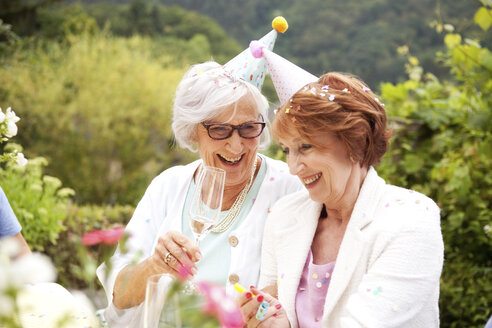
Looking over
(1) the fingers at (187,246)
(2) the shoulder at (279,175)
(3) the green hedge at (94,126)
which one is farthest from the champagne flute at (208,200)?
(3) the green hedge at (94,126)

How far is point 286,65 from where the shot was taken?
7.43 ft

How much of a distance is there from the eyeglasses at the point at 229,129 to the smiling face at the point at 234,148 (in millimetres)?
16

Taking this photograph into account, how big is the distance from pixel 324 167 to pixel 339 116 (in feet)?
0.64

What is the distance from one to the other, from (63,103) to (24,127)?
0.86 metres

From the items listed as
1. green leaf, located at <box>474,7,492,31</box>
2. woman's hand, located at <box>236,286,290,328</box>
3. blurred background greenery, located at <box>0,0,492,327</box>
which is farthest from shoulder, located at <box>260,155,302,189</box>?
green leaf, located at <box>474,7,492,31</box>

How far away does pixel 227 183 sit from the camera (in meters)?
2.59

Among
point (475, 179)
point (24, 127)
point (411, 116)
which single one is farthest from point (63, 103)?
point (475, 179)

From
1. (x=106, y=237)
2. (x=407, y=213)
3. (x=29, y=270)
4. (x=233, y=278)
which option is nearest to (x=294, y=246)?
(x=233, y=278)

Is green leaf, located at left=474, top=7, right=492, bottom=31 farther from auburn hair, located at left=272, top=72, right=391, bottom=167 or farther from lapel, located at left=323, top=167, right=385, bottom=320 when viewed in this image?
lapel, located at left=323, top=167, right=385, bottom=320

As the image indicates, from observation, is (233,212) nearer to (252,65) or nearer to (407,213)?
(252,65)

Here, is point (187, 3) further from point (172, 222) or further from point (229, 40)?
point (172, 222)

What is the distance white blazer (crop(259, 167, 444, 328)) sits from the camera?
70.5 inches

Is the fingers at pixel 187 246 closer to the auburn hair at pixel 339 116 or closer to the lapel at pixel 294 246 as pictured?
the lapel at pixel 294 246

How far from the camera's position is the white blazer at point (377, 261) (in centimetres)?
179
